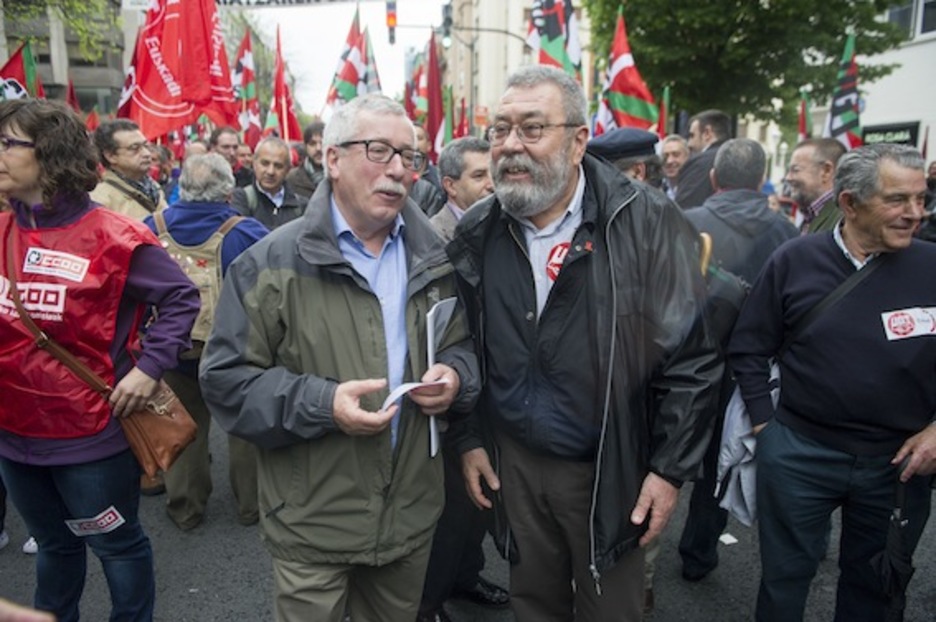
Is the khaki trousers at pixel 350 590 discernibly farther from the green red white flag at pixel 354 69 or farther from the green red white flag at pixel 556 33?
the green red white flag at pixel 354 69

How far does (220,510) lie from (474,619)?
2.01 meters

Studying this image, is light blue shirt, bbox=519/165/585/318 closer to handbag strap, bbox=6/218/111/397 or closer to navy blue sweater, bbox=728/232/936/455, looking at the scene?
navy blue sweater, bbox=728/232/936/455

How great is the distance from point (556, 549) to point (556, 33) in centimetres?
554

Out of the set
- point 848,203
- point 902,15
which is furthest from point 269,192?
point 902,15

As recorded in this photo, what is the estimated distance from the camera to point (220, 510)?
4445mm

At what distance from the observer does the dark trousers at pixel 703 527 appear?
3.60 metres

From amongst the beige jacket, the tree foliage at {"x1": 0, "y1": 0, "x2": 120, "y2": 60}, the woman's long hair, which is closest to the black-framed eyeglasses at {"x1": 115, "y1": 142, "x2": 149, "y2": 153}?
the beige jacket

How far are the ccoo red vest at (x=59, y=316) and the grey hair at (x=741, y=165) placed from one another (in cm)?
306

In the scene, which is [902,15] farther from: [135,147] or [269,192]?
[135,147]

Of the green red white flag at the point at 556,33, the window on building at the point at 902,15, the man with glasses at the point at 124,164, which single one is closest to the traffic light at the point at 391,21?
the green red white flag at the point at 556,33

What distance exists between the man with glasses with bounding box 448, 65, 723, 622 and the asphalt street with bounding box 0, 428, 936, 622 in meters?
1.31

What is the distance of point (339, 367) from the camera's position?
208cm

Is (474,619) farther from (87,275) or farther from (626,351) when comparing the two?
(87,275)

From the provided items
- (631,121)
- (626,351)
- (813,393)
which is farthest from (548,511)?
(631,121)
